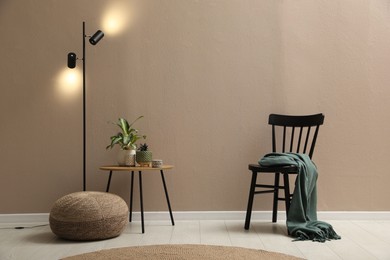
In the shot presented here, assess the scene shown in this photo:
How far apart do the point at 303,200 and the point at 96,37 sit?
1.98 metres

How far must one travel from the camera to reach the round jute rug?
3.07 meters

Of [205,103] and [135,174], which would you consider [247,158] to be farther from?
[135,174]

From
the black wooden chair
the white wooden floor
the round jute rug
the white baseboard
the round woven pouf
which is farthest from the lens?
the white baseboard

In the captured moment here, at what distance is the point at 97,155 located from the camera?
4504 mm

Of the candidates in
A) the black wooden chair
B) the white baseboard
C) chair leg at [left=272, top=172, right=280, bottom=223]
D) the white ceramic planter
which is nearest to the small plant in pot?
the white ceramic planter

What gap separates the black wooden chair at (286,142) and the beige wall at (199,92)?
0.39 ft

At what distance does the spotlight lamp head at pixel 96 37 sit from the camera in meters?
4.27

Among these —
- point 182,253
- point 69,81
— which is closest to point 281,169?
point 182,253

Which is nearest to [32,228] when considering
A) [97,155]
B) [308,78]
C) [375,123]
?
[97,155]

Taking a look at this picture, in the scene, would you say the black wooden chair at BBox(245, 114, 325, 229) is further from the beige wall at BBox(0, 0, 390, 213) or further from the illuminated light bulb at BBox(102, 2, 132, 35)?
the illuminated light bulb at BBox(102, 2, 132, 35)

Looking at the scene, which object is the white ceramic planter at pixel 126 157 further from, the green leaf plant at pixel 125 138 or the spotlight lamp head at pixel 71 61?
the spotlight lamp head at pixel 71 61

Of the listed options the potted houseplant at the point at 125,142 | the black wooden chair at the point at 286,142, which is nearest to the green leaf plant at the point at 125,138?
the potted houseplant at the point at 125,142

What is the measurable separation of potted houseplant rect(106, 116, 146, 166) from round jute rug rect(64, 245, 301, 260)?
0.95 m

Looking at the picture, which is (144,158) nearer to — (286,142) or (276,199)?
Result: (276,199)
